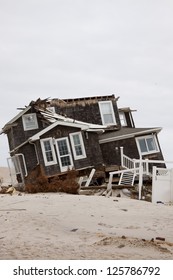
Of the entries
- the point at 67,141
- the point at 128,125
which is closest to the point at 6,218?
the point at 67,141

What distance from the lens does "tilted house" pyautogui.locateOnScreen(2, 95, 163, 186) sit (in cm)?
2975

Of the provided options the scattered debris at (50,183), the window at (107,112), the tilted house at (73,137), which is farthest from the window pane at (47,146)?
the window at (107,112)

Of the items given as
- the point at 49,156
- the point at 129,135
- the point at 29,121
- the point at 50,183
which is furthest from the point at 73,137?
the point at 129,135

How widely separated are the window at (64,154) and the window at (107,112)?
624cm

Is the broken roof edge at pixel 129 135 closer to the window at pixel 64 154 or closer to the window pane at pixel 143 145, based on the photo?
the window pane at pixel 143 145

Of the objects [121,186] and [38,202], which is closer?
[38,202]

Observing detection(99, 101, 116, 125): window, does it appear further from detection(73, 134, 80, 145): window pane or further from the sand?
the sand

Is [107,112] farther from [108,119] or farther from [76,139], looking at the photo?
[76,139]

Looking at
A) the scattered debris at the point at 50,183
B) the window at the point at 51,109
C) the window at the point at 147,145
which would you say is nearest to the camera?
the scattered debris at the point at 50,183

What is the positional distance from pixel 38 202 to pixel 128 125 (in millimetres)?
24550

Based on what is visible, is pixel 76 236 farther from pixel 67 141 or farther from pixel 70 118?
pixel 70 118

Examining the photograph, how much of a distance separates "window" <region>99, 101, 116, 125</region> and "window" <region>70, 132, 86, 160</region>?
5.43m

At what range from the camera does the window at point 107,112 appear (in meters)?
35.3
